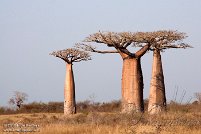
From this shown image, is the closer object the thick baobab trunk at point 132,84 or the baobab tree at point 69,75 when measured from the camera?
the thick baobab trunk at point 132,84

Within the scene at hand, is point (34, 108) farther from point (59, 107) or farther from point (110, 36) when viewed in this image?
point (110, 36)

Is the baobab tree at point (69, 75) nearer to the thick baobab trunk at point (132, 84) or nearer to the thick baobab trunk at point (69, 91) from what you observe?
the thick baobab trunk at point (69, 91)

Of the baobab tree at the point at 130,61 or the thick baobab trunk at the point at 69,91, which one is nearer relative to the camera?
the baobab tree at the point at 130,61

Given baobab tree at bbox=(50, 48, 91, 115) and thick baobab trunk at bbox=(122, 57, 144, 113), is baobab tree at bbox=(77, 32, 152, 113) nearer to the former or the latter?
thick baobab trunk at bbox=(122, 57, 144, 113)

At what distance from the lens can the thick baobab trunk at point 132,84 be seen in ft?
55.1

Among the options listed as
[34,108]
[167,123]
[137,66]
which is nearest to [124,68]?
[137,66]

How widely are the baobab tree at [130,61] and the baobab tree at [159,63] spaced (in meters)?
0.34

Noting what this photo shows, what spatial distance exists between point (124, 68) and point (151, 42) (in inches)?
54.8

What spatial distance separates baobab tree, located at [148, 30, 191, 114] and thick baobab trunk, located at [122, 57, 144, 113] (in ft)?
1.44

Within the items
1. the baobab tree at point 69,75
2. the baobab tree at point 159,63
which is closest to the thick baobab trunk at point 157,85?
the baobab tree at point 159,63

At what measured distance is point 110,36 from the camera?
1656cm

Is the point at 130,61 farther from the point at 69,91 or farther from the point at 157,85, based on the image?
the point at 69,91

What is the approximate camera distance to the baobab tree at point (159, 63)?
54.9 feet

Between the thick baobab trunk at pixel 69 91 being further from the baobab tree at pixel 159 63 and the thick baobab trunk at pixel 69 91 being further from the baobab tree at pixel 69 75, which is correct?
the baobab tree at pixel 159 63
